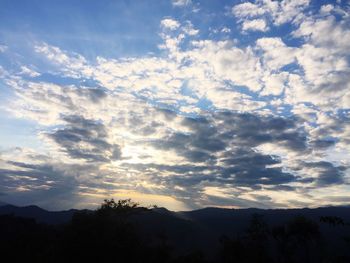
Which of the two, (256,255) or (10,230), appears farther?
(10,230)

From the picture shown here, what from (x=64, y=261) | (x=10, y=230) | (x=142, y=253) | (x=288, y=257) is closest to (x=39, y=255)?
(x=64, y=261)

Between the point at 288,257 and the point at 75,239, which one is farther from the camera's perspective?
the point at 288,257

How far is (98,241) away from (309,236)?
73.1 meters

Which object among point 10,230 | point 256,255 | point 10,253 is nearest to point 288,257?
point 256,255

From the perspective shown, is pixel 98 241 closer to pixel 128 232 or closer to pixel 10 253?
pixel 128 232

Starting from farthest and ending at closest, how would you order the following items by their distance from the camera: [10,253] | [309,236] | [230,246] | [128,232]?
[309,236] < [230,246] < [10,253] < [128,232]

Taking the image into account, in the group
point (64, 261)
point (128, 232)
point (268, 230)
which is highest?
point (268, 230)

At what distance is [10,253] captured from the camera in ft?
255

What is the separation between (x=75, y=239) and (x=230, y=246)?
3944 cm

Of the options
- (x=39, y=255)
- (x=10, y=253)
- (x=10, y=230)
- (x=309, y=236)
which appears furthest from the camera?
(x=10, y=230)

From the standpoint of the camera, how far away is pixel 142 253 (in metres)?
67.1

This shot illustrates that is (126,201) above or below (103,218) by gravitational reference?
above

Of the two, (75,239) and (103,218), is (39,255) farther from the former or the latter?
(103,218)

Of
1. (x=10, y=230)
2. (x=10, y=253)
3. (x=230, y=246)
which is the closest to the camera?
(x=10, y=253)
